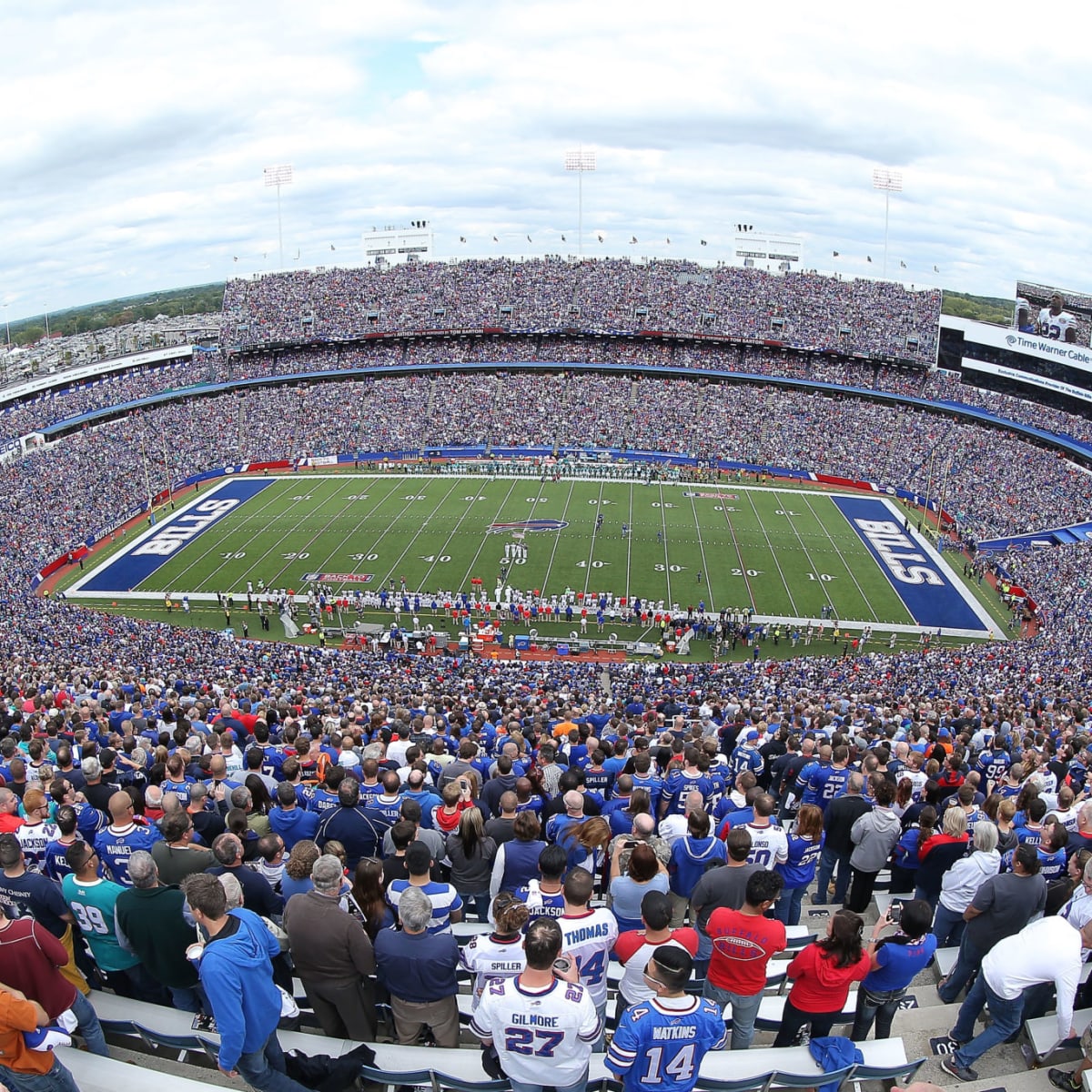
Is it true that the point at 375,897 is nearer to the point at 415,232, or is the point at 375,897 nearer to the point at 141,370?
the point at 141,370

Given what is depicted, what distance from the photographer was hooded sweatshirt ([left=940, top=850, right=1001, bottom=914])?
267 inches

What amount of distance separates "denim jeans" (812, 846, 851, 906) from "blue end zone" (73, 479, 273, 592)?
3559 centimetres

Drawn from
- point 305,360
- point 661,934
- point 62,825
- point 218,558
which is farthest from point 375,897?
point 305,360

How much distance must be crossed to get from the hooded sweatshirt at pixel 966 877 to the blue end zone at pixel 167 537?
37267 millimetres

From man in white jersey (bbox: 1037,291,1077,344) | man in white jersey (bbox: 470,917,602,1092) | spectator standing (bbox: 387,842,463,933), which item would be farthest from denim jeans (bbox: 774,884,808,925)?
man in white jersey (bbox: 1037,291,1077,344)

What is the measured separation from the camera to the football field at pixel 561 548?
37094 millimetres

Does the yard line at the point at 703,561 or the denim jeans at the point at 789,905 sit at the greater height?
the denim jeans at the point at 789,905

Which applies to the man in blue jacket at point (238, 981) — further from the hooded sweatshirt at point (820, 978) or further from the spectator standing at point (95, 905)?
the hooded sweatshirt at point (820, 978)

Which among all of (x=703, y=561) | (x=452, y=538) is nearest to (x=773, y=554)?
(x=703, y=561)

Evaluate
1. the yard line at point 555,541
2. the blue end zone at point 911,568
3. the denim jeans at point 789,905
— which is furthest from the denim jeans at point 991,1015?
the yard line at point 555,541

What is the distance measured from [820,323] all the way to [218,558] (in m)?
46.0

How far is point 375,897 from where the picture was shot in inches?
234

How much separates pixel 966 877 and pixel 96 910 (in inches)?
250

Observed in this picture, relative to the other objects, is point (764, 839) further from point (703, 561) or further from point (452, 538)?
point (452, 538)
